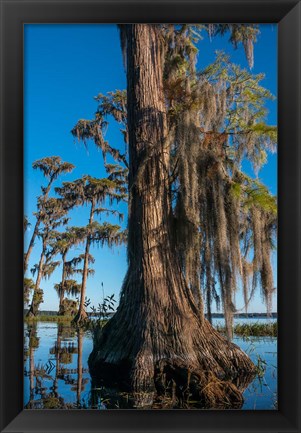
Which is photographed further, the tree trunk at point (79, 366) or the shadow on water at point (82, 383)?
the tree trunk at point (79, 366)

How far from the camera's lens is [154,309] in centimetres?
304

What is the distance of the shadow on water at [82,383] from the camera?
9.35ft

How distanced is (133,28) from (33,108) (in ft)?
2.47

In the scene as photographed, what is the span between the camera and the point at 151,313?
303 cm

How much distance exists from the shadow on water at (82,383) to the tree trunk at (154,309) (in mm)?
49

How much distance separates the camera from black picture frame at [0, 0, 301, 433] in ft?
7.05
